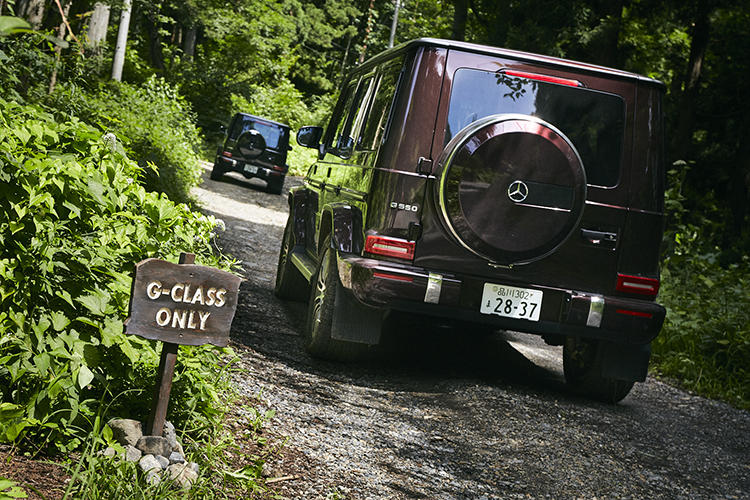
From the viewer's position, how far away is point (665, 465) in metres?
4.73

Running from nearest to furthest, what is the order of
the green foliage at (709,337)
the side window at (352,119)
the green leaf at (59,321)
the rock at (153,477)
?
the rock at (153,477), the green leaf at (59,321), the side window at (352,119), the green foliage at (709,337)

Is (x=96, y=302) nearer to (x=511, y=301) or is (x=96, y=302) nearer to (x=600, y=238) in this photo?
(x=511, y=301)

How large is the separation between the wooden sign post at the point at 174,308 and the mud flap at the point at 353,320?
86.0 inches

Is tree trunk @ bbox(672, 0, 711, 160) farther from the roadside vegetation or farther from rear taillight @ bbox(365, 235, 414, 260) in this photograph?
rear taillight @ bbox(365, 235, 414, 260)

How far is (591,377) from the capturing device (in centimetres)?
594

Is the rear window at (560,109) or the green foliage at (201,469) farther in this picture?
the rear window at (560,109)

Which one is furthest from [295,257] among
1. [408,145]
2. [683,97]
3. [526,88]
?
[683,97]

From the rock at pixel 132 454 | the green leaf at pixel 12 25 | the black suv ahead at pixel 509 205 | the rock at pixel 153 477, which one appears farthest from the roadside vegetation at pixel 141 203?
the black suv ahead at pixel 509 205

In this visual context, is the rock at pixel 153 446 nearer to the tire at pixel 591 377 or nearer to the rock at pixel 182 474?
the rock at pixel 182 474

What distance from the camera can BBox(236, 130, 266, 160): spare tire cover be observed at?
21641 millimetres

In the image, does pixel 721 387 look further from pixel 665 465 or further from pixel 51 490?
pixel 51 490

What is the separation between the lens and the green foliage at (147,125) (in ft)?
30.1

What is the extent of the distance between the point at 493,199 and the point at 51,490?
10.2 ft

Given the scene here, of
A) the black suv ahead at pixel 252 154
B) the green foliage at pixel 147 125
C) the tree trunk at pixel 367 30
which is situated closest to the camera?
the green foliage at pixel 147 125
